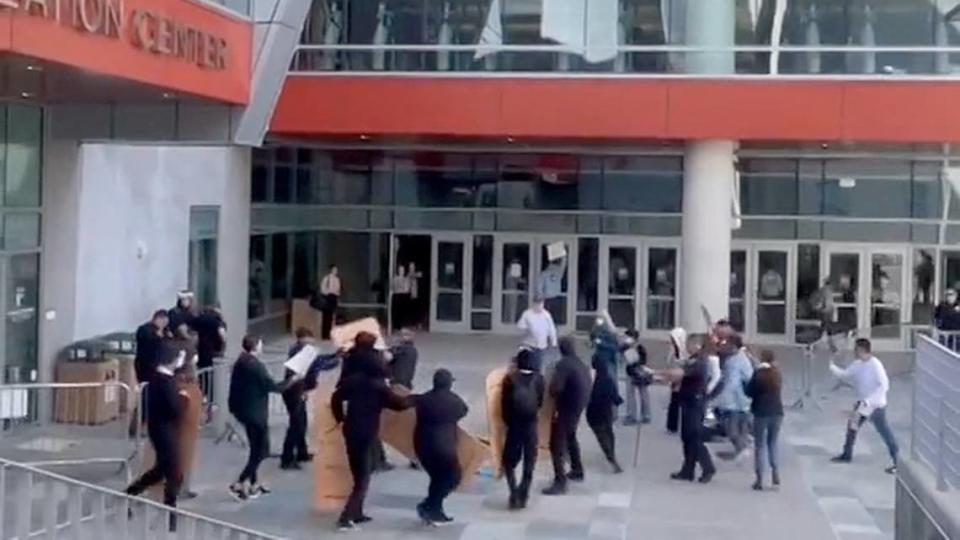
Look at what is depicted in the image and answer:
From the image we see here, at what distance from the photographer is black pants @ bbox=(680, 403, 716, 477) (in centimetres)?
1817

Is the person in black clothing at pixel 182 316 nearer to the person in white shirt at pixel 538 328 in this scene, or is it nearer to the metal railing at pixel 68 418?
the metal railing at pixel 68 418

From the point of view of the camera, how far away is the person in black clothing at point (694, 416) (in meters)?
18.2

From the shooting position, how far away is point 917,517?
1164cm

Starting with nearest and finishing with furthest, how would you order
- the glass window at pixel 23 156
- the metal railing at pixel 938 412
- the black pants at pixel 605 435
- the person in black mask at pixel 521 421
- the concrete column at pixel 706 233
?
the metal railing at pixel 938 412 < the person in black mask at pixel 521 421 < the black pants at pixel 605 435 < the glass window at pixel 23 156 < the concrete column at pixel 706 233

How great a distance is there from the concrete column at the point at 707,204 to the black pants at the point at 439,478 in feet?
50.9

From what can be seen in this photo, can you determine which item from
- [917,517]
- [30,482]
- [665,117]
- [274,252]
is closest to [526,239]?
[274,252]

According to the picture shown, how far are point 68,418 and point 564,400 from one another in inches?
257

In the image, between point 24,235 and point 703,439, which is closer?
point 703,439

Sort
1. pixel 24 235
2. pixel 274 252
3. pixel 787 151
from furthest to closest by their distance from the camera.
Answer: pixel 274 252, pixel 787 151, pixel 24 235

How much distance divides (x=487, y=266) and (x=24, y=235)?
1760cm

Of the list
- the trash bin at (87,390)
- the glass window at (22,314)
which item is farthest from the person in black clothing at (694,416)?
the glass window at (22,314)

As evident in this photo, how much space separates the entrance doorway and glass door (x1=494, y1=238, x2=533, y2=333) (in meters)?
1.66

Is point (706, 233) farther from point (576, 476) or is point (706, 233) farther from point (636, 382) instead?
point (576, 476)

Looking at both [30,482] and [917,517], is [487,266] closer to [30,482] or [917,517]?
[917,517]
